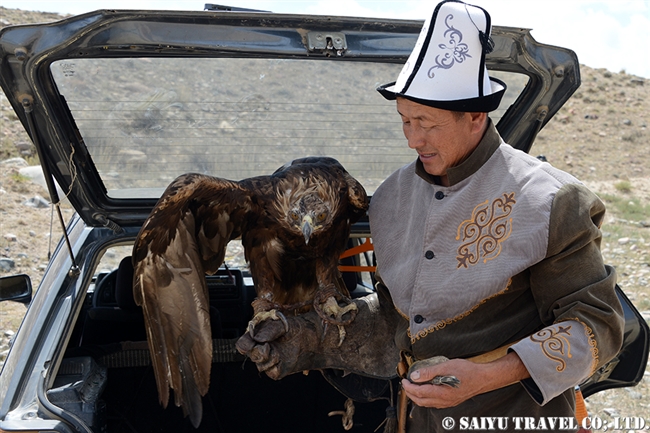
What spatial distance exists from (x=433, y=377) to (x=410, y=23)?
124 centimetres

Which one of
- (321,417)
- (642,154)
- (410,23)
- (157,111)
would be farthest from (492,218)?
(642,154)

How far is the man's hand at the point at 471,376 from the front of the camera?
193 centimetres

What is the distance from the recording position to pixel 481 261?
6.96ft

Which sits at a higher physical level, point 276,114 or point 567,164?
point 276,114

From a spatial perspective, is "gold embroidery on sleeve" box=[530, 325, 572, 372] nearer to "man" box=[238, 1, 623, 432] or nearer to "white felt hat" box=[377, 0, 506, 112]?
"man" box=[238, 1, 623, 432]

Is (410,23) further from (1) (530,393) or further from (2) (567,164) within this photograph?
(2) (567,164)

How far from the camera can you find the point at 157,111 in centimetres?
275

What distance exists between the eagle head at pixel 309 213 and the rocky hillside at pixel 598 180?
1014 millimetres

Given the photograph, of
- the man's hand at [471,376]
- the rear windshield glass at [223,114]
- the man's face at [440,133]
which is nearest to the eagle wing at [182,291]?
the rear windshield glass at [223,114]

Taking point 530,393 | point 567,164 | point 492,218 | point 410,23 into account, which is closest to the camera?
point 530,393

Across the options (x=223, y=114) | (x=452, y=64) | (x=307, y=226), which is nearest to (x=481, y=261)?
(x=452, y=64)

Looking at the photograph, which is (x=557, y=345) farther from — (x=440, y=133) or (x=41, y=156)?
(x=41, y=156)

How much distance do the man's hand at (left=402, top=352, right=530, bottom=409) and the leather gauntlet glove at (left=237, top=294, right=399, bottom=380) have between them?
0.78 metres

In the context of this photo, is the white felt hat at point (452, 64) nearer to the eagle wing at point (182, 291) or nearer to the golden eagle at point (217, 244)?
the golden eagle at point (217, 244)
